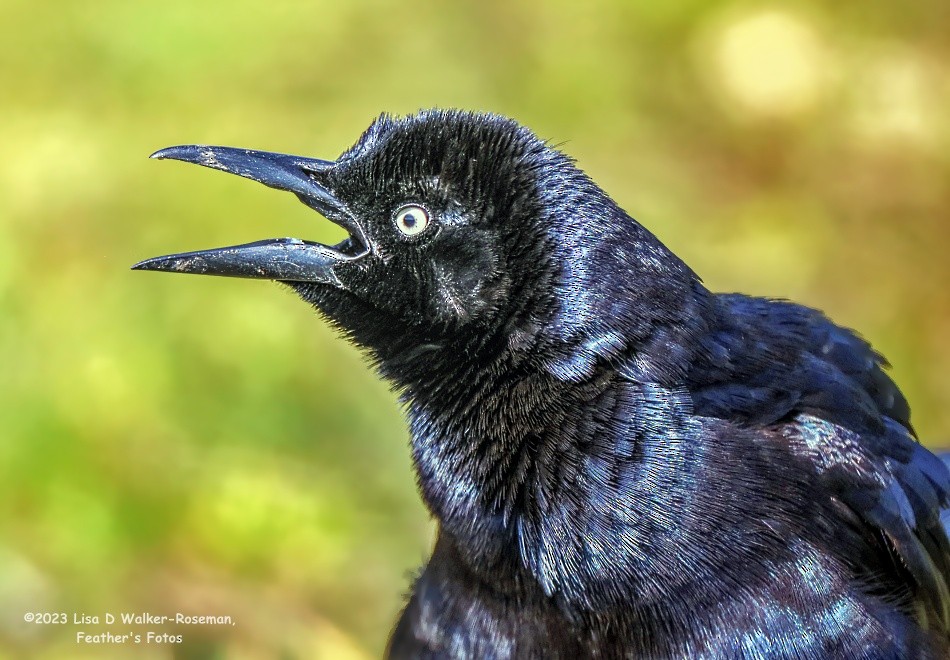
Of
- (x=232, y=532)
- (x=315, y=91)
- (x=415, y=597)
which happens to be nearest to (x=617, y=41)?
(x=315, y=91)

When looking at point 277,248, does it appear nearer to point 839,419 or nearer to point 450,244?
point 450,244

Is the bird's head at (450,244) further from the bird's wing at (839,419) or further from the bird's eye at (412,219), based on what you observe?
the bird's wing at (839,419)

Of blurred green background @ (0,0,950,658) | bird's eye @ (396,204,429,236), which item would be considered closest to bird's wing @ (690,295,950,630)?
bird's eye @ (396,204,429,236)

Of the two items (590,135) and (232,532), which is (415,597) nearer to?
(232,532)

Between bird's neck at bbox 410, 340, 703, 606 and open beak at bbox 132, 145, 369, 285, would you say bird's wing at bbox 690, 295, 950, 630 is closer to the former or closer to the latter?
bird's neck at bbox 410, 340, 703, 606

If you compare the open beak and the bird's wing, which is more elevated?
the open beak

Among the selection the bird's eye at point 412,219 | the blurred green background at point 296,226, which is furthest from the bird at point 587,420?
the blurred green background at point 296,226
